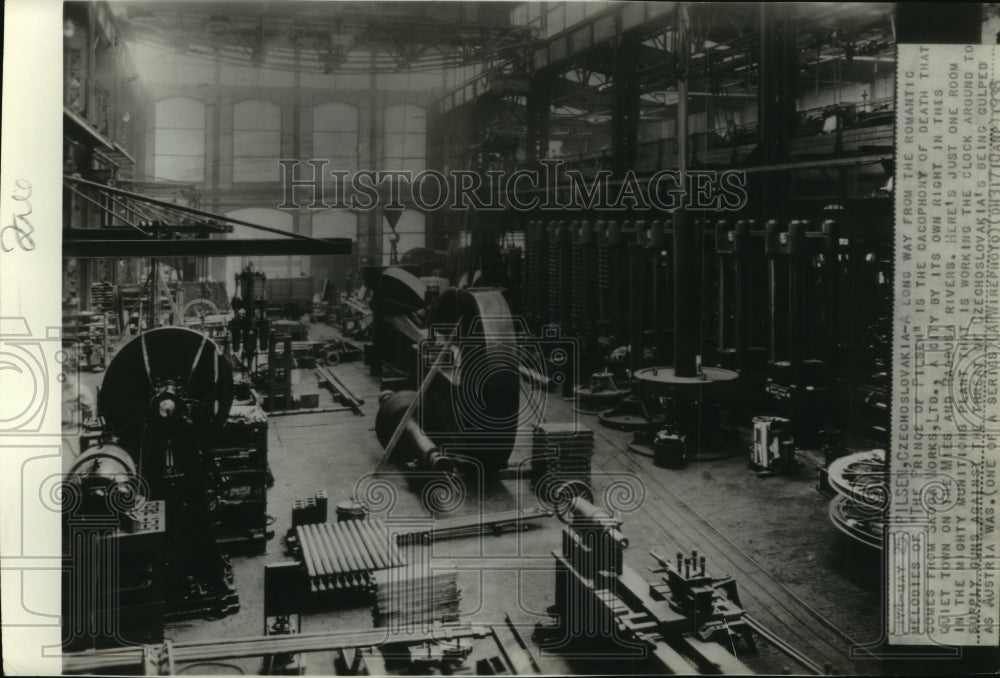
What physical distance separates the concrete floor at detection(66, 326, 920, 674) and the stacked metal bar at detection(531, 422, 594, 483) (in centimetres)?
23

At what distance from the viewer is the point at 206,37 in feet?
18.3

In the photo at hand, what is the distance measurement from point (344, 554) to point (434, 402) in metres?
2.54

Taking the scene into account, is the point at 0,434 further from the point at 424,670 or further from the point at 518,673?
the point at 518,673

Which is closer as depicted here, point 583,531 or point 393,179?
point 583,531

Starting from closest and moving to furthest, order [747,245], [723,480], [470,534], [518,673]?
[518,673], [470,534], [723,480], [747,245]

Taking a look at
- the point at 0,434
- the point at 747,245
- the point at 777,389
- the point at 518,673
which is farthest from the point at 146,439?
the point at 777,389

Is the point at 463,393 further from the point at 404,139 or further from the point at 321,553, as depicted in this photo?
the point at 404,139

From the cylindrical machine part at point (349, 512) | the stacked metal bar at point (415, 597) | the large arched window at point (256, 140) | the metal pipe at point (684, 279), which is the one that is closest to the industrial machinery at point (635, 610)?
the stacked metal bar at point (415, 597)

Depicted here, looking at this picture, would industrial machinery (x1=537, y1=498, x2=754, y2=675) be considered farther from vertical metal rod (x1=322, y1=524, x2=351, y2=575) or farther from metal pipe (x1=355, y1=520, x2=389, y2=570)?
vertical metal rod (x1=322, y1=524, x2=351, y2=575)

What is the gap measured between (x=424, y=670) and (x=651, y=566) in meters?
1.83

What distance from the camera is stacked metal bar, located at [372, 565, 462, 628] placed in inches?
183

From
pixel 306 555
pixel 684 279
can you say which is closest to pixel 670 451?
pixel 684 279

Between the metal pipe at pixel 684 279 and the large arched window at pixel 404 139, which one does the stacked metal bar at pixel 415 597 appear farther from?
the metal pipe at pixel 684 279

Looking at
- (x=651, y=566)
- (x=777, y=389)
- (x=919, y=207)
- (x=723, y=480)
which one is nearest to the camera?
(x=919, y=207)
